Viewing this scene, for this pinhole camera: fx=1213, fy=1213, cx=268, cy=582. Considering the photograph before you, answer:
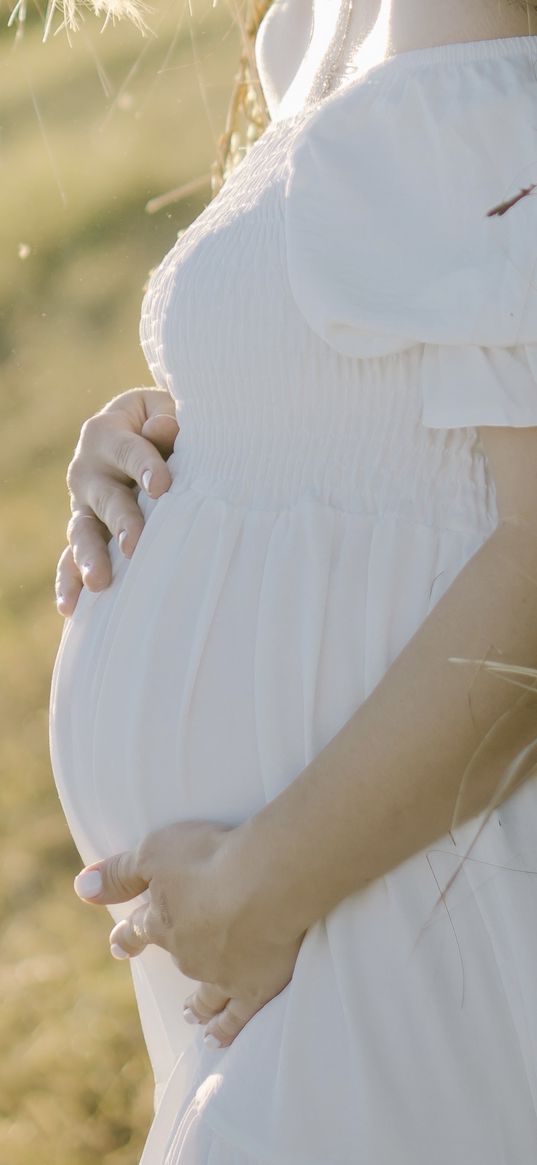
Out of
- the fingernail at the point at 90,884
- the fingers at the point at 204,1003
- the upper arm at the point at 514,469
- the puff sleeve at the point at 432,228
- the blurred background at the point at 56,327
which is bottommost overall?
the blurred background at the point at 56,327

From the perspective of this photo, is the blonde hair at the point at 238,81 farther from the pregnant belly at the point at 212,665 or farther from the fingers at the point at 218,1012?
the fingers at the point at 218,1012

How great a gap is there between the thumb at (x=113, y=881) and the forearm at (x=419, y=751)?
0.16m

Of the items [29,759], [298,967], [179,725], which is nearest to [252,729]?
[179,725]

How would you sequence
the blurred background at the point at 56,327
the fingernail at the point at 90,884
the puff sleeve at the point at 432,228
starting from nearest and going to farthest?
1. the puff sleeve at the point at 432,228
2. the fingernail at the point at 90,884
3. the blurred background at the point at 56,327

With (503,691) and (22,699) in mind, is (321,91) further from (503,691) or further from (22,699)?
(22,699)

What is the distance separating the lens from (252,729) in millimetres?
943

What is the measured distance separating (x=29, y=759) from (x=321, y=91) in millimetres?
2461

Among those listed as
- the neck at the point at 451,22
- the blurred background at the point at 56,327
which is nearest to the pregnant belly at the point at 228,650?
the neck at the point at 451,22

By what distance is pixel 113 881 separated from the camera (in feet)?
3.27

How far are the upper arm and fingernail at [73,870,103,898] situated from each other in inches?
17.9

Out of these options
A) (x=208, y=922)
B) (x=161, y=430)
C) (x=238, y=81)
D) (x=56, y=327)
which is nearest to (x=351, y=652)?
(x=208, y=922)

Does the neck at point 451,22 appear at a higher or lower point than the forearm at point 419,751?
higher

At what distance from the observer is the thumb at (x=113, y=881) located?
98 centimetres

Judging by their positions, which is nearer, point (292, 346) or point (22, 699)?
point (292, 346)
